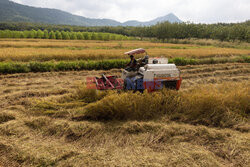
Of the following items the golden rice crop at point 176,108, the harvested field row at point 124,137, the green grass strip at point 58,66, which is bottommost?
the harvested field row at point 124,137

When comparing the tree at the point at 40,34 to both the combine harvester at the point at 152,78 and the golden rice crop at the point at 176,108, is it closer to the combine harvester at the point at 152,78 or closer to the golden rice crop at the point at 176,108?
the combine harvester at the point at 152,78

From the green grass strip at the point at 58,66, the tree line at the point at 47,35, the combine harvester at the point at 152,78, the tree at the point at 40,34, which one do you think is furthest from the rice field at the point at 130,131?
the tree at the point at 40,34

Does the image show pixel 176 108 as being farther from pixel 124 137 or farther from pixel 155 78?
pixel 124 137

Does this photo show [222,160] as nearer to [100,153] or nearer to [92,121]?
[100,153]

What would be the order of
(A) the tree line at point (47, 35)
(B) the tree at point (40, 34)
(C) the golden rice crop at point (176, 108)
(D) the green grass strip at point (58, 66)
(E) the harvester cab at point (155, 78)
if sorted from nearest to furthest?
(C) the golden rice crop at point (176, 108)
(E) the harvester cab at point (155, 78)
(D) the green grass strip at point (58, 66)
(A) the tree line at point (47, 35)
(B) the tree at point (40, 34)

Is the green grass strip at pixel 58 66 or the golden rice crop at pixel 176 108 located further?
the green grass strip at pixel 58 66

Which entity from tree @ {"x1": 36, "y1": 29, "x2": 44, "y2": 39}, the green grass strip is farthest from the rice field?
tree @ {"x1": 36, "y1": 29, "x2": 44, "y2": 39}

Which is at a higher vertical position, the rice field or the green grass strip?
the green grass strip

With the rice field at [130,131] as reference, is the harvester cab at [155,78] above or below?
above

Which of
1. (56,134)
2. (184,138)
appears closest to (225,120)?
(184,138)

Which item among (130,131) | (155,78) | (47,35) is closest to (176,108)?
(155,78)

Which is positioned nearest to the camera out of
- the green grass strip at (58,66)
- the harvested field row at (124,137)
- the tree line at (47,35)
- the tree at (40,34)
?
the harvested field row at (124,137)

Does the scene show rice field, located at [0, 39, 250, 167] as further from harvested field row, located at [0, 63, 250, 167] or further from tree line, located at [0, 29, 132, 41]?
tree line, located at [0, 29, 132, 41]

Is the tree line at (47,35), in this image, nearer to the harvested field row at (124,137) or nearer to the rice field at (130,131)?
the rice field at (130,131)
